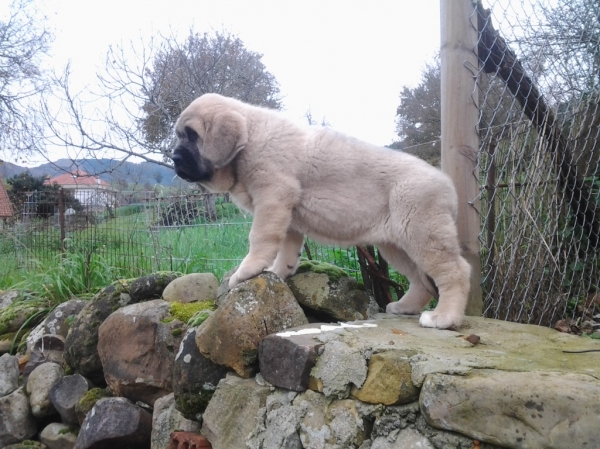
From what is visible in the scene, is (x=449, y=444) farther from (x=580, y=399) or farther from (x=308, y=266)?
(x=308, y=266)

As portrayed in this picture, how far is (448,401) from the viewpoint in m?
1.62

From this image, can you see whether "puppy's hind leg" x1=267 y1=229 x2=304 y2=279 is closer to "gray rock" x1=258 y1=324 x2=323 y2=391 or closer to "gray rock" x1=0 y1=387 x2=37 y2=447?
"gray rock" x1=258 y1=324 x2=323 y2=391

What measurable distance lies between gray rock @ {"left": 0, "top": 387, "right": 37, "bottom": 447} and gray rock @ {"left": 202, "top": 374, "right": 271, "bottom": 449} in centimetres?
217

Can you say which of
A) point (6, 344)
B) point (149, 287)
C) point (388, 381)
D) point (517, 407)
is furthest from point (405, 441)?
point (6, 344)

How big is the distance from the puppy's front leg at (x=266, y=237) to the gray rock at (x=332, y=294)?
0.32m

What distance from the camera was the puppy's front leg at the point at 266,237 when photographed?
2.69 meters

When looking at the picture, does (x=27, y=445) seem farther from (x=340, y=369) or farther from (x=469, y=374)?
(x=469, y=374)

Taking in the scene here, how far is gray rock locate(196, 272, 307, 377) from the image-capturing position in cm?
241

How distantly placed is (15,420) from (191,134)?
2.71m

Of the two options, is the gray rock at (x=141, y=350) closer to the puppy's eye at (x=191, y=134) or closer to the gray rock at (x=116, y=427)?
the gray rock at (x=116, y=427)

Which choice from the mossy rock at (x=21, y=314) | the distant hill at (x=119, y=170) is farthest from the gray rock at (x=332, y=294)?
the distant hill at (x=119, y=170)

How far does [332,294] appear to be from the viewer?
285 centimetres

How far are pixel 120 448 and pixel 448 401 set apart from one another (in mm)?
2348

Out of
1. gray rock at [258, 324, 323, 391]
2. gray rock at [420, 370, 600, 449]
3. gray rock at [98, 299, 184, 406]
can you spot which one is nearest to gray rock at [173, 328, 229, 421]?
gray rock at [258, 324, 323, 391]
